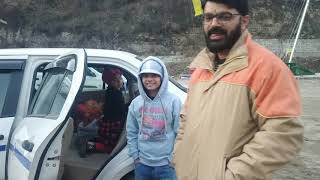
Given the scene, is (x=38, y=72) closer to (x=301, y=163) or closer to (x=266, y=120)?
(x=266, y=120)

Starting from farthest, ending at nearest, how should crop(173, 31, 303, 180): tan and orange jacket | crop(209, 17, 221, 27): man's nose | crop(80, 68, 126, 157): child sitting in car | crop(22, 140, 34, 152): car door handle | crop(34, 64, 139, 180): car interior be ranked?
crop(80, 68, 126, 157): child sitting in car, crop(34, 64, 139, 180): car interior, crop(22, 140, 34, 152): car door handle, crop(209, 17, 221, 27): man's nose, crop(173, 31, 303, 180): tan and orange jacket

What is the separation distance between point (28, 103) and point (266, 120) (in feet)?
9.81

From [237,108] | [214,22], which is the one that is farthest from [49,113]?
[237,108]

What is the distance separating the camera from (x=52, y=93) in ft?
13.8

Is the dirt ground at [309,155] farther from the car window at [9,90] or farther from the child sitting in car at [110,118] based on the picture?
the car window at [9,90]

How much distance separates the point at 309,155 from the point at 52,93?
17.4 ft

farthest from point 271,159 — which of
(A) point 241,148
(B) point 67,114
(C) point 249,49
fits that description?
(B) point 67,114

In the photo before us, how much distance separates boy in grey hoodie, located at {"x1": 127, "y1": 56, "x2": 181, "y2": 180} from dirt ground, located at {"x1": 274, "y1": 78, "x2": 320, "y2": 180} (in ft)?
3.19

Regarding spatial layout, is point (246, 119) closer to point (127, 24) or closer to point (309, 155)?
point (309, 155)

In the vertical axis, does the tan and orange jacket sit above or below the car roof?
below

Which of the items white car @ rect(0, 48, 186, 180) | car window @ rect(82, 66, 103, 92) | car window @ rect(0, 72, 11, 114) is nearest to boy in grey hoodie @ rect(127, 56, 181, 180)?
white car @ rect(0, 48, 186, 180)

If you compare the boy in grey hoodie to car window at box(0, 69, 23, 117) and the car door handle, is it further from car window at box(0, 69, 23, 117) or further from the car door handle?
car window at box(0, 69, 23, 117)

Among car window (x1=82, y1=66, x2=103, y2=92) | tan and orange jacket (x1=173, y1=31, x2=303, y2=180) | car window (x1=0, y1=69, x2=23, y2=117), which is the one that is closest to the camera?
tan and orange jacket (x1=173, y1=31, x2=303, y2=180)

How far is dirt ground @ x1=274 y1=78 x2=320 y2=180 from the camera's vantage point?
22.1ft
